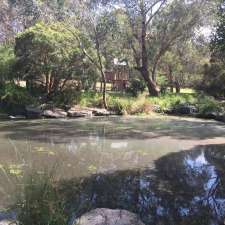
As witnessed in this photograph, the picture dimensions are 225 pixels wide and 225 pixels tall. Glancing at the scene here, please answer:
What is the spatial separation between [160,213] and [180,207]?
1.39ft

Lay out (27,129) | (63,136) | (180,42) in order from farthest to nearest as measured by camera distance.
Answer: (180,42) → (27,129) → (63,136)

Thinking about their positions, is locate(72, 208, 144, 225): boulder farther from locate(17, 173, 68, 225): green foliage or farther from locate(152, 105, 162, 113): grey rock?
locate(152, 105, 162, 113): grey rock

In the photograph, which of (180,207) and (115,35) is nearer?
(180,207)

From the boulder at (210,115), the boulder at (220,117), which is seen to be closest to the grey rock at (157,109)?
the boulder at (210,115)

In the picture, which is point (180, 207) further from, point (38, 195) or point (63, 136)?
point (63, 136)

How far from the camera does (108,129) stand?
1411cm

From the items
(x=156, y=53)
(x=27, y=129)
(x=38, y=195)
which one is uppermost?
(x=156, y=53)

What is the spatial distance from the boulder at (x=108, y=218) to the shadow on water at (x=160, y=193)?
23 cm

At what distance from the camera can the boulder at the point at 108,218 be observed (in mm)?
4430

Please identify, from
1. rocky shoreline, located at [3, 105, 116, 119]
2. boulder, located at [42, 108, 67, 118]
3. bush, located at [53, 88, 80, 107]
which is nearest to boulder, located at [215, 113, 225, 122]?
rocky shoreline, located at [3, 105, 116, 119]

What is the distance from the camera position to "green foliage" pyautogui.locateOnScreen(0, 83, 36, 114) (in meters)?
17.9

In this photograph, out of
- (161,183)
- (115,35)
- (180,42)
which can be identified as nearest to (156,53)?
(180,42)

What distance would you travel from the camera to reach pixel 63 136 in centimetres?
1217

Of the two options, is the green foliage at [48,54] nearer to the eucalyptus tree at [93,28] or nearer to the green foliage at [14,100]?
the eucalyptus tree at [93,28]
